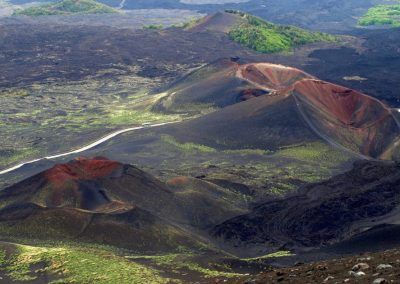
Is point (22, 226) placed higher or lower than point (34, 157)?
higher

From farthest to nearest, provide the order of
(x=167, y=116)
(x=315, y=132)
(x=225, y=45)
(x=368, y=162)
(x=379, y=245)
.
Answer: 1. (x=225, y=45)
2. (x=167, y=116)
3. (x=315, y=132)
4. (x=368, y=162)
5. (x=379, y=245)

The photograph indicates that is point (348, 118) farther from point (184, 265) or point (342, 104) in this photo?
point (184, 265)

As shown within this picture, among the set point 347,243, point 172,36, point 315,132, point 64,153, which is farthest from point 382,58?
point 347,243

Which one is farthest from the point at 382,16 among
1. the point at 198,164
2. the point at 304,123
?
the point at 198,164

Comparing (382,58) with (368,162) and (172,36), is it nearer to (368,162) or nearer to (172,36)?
(172,36)

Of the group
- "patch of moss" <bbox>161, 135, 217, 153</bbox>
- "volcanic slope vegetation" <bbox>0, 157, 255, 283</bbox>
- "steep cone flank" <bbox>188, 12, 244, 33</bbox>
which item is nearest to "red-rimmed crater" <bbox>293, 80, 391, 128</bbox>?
"patch of moss" <bbox>161, 135, 217, 153</bbox>

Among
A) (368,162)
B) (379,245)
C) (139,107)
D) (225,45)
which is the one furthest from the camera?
(225,45)

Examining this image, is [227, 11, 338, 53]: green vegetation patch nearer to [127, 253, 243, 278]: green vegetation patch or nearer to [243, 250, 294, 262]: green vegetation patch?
[243, 250, 294, 262]: green vegetation patch
